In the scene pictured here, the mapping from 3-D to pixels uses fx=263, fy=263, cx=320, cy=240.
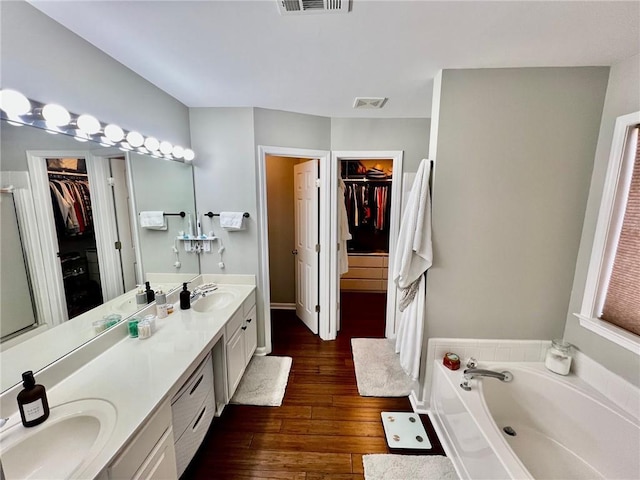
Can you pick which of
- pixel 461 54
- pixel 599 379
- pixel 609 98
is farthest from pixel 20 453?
pixel 609 98

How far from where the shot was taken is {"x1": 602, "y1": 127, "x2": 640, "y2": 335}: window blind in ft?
5.08

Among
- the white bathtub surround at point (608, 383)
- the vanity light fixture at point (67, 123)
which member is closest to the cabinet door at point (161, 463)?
the vanity light fixture at point (67, 123)

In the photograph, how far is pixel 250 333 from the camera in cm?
252

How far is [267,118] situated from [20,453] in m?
2.52

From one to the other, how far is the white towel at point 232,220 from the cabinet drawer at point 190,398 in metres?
1.13

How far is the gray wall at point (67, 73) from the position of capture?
1.11 metres

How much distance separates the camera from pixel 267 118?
2473 millimetres

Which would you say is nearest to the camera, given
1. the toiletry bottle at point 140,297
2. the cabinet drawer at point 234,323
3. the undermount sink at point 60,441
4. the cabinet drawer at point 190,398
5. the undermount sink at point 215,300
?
the undermount sink at point 60,441

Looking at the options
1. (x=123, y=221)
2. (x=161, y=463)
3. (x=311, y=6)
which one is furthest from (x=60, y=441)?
(x=311, y=6)

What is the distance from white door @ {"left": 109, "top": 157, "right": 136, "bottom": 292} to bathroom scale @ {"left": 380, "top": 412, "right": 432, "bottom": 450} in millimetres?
2113

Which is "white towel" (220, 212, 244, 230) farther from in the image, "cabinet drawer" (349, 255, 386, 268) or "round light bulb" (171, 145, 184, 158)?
"cabinet drawer" (349, 255, 386, 268)

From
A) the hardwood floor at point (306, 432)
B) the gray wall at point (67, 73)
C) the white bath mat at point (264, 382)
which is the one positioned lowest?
the hardwood floor at point (306, 432)

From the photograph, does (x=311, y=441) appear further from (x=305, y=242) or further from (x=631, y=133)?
(x=631, y=133)

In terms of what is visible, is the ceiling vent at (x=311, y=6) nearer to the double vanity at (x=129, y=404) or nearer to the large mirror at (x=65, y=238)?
the large mirror at (x=65, y=238)
